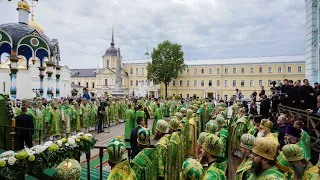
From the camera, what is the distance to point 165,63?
57156 mm

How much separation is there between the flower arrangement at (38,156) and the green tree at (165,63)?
51.7 m

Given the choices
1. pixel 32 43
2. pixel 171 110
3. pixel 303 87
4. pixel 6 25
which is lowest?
pixel 171 110

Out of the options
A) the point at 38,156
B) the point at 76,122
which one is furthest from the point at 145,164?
the point at 76,122

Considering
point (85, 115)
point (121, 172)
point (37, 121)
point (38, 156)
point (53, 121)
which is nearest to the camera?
point (121, 172)

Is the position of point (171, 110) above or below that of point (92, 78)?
below

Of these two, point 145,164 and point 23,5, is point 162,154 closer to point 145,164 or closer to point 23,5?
point 145,164

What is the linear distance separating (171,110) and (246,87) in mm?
37723

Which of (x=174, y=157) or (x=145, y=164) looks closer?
(x=145, y=164)

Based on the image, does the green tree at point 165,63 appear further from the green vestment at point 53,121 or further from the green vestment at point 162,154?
the green vestment at point 162,154

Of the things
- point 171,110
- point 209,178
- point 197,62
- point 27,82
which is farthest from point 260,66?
point 209,178

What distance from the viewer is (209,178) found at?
107 inches

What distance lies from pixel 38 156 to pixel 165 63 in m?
53.6

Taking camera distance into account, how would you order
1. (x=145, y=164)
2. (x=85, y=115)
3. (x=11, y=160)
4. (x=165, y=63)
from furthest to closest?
(x=165, y=63)
(x=85, y=115)
(x=145, y=164)
(x=11, y=160)

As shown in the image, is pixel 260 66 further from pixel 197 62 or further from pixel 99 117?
pixel 99 117
